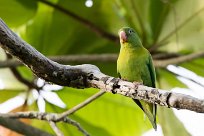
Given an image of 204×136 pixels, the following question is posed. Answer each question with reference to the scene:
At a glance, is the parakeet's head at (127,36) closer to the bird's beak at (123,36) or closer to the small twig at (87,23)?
the bird's beak at (123,36)

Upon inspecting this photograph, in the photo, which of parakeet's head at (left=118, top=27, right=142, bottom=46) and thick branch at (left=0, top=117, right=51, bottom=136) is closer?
parakeet's head at (left=118, top=27, right=142, bottom=46)

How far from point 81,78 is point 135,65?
0.20m

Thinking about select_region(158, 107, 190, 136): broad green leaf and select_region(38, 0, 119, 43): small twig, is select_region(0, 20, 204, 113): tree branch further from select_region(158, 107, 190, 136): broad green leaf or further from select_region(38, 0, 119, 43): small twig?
select_region(38, 0, 119, 43): small twig

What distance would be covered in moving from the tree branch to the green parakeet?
166mm

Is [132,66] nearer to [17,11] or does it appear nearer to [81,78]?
[81,78]

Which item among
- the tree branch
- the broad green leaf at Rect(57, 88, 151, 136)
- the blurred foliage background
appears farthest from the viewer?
the broad green leaf at Rect(57, 88, 151, 136)

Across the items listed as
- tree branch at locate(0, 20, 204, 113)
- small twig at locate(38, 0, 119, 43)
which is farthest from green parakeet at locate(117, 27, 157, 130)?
small twig at locate(38, 0, 119, 43)

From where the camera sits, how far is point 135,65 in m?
0.89

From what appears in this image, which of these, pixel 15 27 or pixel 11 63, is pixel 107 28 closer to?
pixel 15 27

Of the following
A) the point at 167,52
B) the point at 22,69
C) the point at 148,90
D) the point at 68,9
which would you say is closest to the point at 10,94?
the point at 22,69

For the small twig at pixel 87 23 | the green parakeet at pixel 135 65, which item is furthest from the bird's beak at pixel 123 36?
the small twig at pixel 87 23

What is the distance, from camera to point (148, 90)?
0.60 m

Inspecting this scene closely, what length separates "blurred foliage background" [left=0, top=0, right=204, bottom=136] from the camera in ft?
4.63

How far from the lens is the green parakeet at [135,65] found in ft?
2.89
